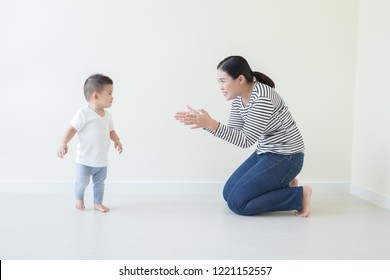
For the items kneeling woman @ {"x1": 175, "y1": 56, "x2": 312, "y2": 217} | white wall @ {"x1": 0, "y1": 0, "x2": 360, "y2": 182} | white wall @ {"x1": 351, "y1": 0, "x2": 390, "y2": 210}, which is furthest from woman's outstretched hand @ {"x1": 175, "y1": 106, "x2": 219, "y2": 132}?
white wall @ {"x1": 351, "y1": 0, "x2": 390, "y2": 210}

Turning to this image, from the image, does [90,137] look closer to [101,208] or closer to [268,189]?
[101,208]

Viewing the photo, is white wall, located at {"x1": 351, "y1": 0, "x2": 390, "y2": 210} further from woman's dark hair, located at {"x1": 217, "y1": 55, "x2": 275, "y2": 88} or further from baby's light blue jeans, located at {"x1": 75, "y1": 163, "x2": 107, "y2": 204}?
baby's light blue jeans, located at {"x1": 75, "y1": 163, "x2": 107, "y2": 204}

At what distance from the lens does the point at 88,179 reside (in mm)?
2369

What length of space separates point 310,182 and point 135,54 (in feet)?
4.66

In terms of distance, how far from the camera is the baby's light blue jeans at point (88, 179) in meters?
2.34

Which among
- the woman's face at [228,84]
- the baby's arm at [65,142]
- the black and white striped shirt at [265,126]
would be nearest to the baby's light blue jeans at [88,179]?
the baby's arm at [65,142]

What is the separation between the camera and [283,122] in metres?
2.30

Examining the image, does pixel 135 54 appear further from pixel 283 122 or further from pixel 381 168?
pixel 381 168

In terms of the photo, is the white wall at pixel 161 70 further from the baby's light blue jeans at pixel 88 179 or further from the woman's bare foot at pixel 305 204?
the woman's bare foot at pixel 305 204

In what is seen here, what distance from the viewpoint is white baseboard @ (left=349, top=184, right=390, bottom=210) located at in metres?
2.54

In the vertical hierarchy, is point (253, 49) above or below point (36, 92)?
above

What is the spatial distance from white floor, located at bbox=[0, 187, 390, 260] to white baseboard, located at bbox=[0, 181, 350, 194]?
0.29 ft

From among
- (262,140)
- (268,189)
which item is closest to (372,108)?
(262,140)

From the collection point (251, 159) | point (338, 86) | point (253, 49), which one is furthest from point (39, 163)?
point (338, 86)
